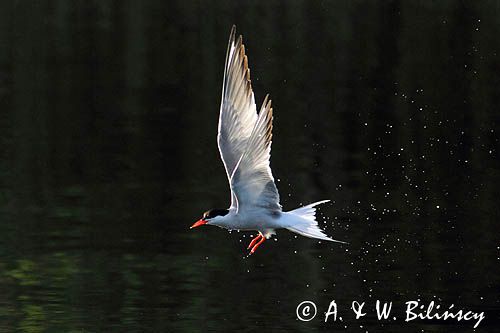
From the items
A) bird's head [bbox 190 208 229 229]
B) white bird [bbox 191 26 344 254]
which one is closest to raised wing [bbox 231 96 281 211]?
white bird [bbox 191 26 344 254]

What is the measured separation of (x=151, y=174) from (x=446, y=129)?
6.17 meters

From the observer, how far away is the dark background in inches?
514

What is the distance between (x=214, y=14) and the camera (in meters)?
38.2

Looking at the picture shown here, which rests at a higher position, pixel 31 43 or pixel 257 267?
pixel 31 43

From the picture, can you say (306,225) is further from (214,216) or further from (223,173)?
(223,173)

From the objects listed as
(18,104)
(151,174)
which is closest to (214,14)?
(18,104)

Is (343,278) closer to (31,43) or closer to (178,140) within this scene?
(178,140)

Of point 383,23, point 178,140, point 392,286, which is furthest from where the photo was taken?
point 383,23

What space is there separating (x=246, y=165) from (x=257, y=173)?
120mm

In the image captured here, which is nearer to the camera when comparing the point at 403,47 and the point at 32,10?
the point at 403,47
